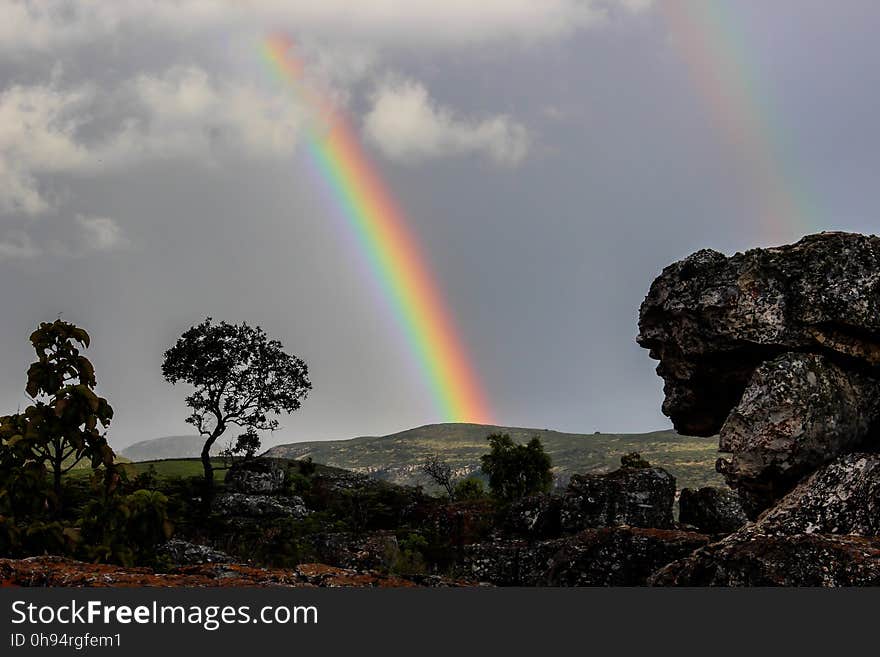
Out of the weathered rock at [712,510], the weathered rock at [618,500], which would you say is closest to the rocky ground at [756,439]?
the weathered rock at [618,500]

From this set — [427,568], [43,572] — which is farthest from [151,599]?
[427,568]

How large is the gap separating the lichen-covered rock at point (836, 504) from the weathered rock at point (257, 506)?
128 ft

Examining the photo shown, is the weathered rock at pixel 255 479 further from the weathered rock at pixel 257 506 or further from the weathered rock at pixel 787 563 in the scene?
the weathered rock at pixel 787 563

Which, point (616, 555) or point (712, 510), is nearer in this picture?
point (616, 555)

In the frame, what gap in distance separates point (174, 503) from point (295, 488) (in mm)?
11121

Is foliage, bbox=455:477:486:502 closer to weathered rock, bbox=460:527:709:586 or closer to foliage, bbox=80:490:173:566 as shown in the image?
foliage, bbox=80:490:173:566

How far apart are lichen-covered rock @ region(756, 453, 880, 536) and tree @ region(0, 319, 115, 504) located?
13838 millimetres

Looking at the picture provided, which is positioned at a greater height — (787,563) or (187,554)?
(787,563)

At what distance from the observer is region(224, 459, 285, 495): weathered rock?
190 feet

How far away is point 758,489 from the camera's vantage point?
1806 centimetres

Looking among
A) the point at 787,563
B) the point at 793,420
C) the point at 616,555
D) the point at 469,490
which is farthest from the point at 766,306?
the point at 469,490

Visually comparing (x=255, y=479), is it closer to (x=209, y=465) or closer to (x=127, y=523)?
(x=209, y=465)

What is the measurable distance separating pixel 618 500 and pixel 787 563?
18540 mm

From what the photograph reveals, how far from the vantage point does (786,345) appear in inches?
706
